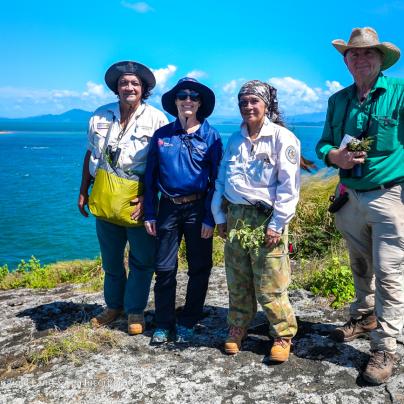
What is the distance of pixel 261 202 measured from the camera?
13.0 ft

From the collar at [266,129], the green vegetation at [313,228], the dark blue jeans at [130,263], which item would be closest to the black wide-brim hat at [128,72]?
the collar at [266,129]

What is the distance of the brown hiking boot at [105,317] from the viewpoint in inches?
199

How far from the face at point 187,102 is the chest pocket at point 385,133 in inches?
60.4

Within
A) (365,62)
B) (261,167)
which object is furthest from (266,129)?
(365,62)

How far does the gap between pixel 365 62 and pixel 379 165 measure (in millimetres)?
808

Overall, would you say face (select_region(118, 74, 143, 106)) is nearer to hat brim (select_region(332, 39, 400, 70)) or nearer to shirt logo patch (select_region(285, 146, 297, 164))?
shirt logo patch (select_region(285, 146, 297, 164))

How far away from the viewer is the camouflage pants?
13.3 ft

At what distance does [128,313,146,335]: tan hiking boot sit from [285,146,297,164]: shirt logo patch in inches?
90.5

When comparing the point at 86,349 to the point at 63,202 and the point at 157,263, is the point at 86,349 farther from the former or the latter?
the point at 63,202

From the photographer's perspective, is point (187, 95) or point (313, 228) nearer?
point (187, 95)

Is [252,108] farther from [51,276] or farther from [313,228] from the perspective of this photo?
[51,276]

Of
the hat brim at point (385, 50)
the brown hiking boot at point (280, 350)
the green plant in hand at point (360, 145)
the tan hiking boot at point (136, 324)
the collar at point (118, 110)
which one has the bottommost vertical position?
the tan hiking boot at point (136, 324)

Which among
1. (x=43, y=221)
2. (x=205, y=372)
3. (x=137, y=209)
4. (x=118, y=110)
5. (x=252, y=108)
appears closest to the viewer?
(x=252, y=108)

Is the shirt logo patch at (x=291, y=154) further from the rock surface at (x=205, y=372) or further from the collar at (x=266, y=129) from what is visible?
the rock surface at (x=205, y=372)
